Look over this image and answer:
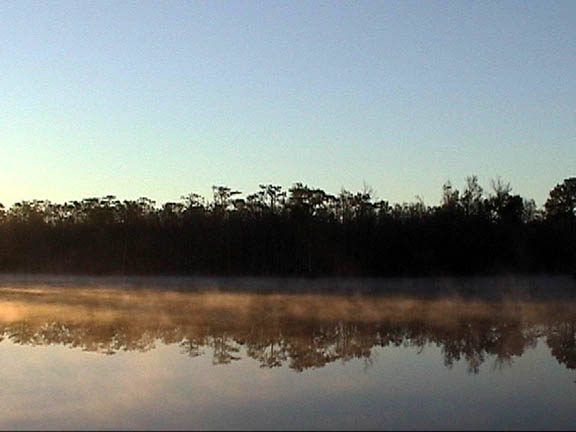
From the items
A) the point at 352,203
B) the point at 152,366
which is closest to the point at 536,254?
the point at 352,203

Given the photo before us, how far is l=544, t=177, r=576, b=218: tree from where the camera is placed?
184ft

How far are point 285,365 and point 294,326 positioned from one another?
20.8ft

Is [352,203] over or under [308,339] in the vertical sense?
over

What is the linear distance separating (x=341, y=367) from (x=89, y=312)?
12380mm

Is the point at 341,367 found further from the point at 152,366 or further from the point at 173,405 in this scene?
the point at 173,405

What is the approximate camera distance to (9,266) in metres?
58.3

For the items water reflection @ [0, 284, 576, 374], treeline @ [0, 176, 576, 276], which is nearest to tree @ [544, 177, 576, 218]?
treeline @ [0, 176, 576, 276]

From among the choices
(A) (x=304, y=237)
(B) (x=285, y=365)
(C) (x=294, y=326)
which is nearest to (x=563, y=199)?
(A) (x=304, y=237)

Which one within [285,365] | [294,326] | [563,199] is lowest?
[285,365]

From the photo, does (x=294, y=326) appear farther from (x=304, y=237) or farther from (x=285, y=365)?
(x=304, y=237)

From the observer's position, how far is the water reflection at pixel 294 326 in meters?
15.9

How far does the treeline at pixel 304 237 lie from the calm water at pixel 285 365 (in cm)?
1772

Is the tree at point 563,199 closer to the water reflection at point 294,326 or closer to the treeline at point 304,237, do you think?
the treeline at point 304,237

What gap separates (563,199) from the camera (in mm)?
57594
